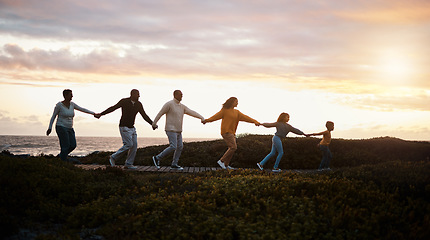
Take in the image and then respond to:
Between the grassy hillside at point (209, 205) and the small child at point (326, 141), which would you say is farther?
the small child at point (326, 141)

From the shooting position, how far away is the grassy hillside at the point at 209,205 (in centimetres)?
639

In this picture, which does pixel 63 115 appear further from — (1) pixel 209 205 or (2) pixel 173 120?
(1) pixel 209 205

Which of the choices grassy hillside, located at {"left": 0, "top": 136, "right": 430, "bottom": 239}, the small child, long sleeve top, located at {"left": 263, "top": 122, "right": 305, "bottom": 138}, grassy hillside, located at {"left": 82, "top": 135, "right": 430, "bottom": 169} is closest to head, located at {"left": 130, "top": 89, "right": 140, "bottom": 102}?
grassy hillside, located at {"left": 0, "top": 136, "right": 430, "bottom": 239}

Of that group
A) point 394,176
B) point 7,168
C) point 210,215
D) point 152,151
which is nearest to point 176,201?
point 210,215

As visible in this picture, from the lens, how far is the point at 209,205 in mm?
7402

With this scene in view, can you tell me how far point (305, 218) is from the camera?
266 inches

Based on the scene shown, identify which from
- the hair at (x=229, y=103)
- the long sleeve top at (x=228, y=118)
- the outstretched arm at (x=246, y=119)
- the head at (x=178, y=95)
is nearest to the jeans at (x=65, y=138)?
the head at (x=178, y=95)

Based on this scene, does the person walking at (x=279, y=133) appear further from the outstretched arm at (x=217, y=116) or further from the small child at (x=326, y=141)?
the outstretched arm at (x=217, y=116)

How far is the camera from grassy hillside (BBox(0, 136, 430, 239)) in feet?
21.0

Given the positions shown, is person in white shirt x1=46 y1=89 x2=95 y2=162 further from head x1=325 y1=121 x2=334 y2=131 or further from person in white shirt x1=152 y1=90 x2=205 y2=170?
head x1=325 y1=121 x2=334 y2=131

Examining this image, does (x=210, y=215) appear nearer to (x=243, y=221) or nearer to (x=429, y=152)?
(x=243, y=221)

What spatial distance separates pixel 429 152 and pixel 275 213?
55.6ft

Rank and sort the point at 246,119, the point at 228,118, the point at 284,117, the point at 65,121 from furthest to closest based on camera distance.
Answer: the point at 284,117, the point at 246,119, the point at 228,118, the point at 65,121

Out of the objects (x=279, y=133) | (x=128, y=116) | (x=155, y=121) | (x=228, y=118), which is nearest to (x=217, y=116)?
(x=228, y=118)
